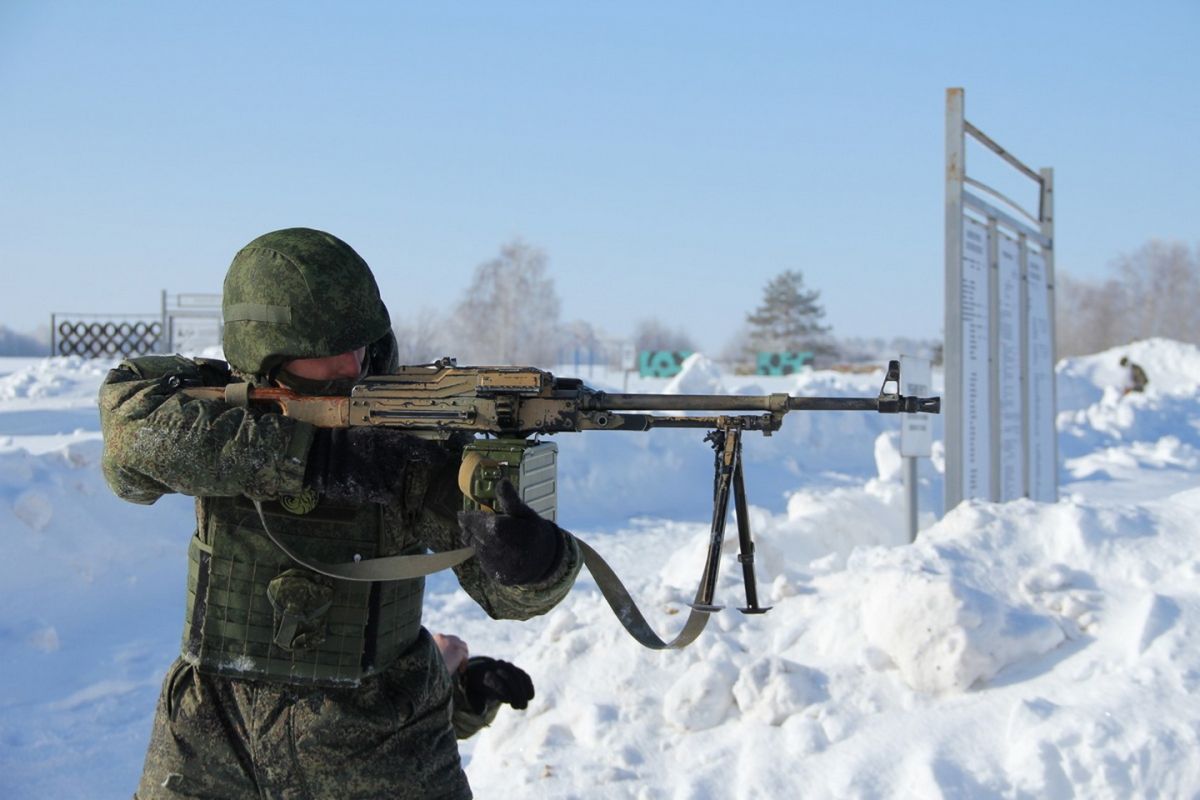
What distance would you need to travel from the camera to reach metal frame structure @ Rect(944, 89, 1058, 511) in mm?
7523

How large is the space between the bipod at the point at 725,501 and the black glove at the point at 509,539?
486mm

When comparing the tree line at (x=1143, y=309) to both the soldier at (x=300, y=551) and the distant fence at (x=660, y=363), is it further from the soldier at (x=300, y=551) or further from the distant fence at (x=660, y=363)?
the soldier at (x=300, y=551)

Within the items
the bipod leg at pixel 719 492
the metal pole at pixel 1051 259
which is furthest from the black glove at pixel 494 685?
the metal pole at pixel 1051 259

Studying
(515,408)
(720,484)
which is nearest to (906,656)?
(720,484)

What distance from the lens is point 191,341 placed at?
2081 cm

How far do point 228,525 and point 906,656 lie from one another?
284 cm

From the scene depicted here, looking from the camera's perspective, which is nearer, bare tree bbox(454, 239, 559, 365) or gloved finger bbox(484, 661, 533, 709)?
gloved finger bbox(484, 661, 533, 709)

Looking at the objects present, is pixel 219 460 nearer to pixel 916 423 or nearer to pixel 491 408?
pixel 491 408

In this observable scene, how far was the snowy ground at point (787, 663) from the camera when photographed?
3889 mm

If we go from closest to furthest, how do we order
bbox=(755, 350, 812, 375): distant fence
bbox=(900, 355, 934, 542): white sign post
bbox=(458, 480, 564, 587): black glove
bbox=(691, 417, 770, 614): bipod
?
bbox=(458, 480, 564, 587): black glove
bbox=(691, 417, 770, 614): bipod
bbox=(900, 355, 934, 542): white sign post
bbox=(755, 350, 812, 375): distant fence

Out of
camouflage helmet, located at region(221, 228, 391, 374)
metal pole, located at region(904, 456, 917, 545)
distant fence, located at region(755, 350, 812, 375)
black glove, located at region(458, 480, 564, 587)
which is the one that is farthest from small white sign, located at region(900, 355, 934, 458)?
Answer: distant fence, located at region(755, 350, 812, 375)

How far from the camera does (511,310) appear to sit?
35.9m

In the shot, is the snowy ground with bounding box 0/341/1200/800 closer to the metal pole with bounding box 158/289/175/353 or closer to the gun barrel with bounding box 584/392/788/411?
the gun barrel with bounding box 584/392/788/411

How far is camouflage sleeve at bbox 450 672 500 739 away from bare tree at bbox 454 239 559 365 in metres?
32.7
